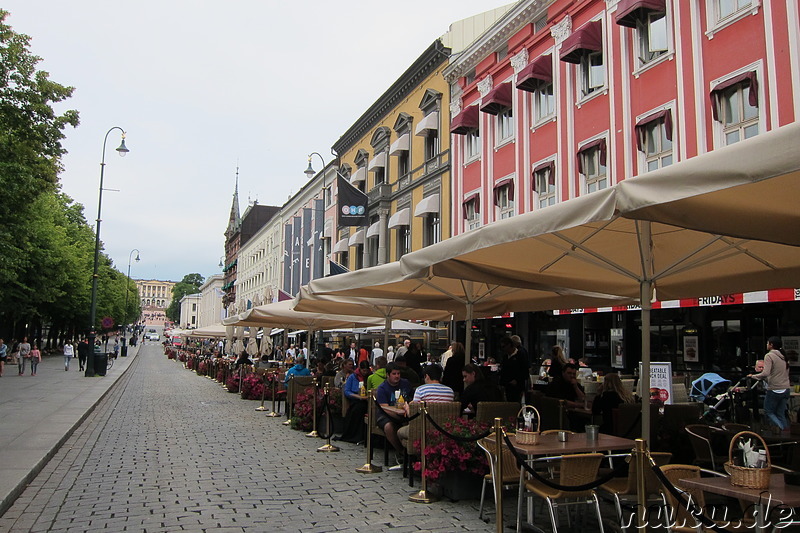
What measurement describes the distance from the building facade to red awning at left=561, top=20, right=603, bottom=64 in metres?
0.04

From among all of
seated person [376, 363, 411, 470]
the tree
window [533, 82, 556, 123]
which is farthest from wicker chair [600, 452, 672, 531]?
the tree

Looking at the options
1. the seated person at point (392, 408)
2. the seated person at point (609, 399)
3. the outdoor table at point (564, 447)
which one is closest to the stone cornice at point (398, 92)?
the seated person at point (392, 408)

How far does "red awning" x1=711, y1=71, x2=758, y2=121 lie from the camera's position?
14984 mm

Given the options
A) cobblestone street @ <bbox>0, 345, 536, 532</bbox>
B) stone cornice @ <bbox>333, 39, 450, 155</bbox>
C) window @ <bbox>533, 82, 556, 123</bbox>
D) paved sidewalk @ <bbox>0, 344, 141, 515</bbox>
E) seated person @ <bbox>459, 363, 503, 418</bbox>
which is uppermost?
stone cornice @ <bbox>333, 39, 450, 155</bbox>

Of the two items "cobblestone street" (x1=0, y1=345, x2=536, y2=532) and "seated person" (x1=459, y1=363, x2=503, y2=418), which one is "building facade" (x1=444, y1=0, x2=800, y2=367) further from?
"cobblestone street" (x1=0, y1=345, x2=536, y2=532)

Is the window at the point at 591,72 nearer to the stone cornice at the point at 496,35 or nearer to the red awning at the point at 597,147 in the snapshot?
the red awning at the point at 597,147

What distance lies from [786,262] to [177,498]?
7433mm

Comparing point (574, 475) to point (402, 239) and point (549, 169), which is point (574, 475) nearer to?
point (549, 169)

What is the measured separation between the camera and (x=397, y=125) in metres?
35.4

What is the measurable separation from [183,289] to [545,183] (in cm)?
17753

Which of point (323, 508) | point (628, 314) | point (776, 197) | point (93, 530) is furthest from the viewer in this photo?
point (628, 314)

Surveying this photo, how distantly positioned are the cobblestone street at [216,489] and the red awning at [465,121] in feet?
55.3

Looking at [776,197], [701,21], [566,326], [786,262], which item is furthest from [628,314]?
[776,197]

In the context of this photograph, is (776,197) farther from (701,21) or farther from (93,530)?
(701,21)
